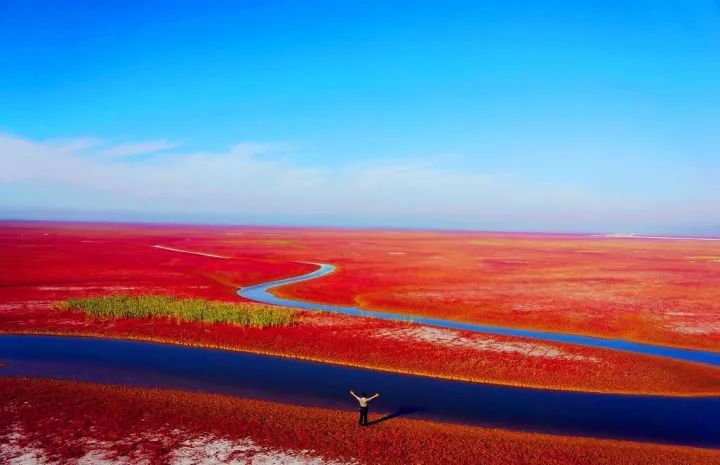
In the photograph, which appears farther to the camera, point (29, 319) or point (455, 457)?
point (29, 319)

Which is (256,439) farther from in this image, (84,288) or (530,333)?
(84,288)

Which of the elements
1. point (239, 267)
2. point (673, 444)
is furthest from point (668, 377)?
point (239, 267)

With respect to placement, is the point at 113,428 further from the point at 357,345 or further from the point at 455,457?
the point at 357,345

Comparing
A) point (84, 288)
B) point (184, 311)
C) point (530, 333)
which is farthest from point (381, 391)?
point (84, 288)

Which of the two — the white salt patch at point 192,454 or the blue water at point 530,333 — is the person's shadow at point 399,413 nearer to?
the white salt patch at point 192,454

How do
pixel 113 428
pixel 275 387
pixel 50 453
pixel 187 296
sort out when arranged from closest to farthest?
pixel 50 453, pixel 113 428, pixel 275 387, pixel 187 296

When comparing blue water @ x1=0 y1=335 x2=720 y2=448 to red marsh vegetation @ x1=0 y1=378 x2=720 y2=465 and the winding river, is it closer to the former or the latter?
the winding river

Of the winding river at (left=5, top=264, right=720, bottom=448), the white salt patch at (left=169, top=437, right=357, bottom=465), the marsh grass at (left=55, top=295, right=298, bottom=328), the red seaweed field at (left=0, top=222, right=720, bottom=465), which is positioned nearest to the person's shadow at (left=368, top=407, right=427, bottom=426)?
the winding river at (left=5, top=264, right=720, bottom=448)
